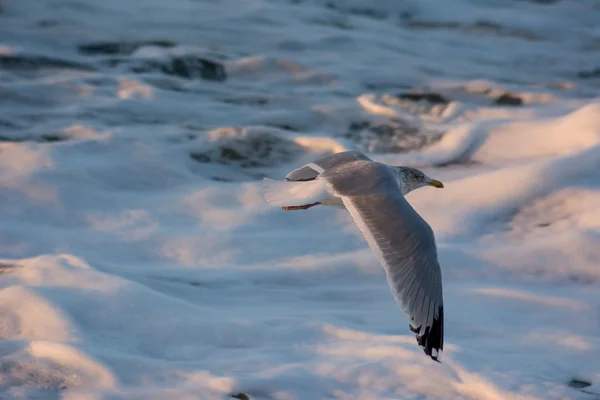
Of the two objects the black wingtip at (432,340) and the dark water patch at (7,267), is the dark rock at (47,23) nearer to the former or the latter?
the dark water patch at (7,267)

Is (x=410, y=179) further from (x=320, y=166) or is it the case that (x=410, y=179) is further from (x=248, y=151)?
(x=248, y=151)

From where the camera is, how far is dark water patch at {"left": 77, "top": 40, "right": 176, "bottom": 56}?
26.8ft

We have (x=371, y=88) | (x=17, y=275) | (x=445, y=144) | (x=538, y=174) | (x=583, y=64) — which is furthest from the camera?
(x=583, y=64)

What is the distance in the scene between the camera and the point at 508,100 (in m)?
7.75

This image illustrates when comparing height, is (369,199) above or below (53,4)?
below

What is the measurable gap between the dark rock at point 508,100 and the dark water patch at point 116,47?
2922 millimetres

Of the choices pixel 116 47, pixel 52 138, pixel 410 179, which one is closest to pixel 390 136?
pixel 52 138

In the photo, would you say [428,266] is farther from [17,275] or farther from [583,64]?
[583,64]

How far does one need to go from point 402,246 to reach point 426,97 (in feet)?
14.6

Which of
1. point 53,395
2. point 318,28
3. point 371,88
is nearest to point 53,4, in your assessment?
point 318,28

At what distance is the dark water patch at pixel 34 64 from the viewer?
7555 millimetres

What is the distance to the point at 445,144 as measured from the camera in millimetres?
6586

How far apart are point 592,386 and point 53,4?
23.2 feet

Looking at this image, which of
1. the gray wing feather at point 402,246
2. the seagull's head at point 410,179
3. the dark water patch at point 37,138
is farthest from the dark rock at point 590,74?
the gray wing feather at point 402,246
